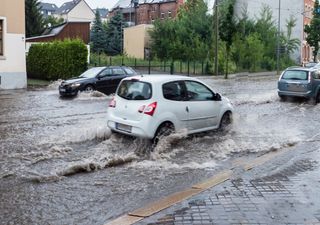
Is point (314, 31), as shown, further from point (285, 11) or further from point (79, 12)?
point (79, 12)

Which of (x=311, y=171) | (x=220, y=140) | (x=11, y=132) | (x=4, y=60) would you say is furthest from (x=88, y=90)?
(x=311, y=171)

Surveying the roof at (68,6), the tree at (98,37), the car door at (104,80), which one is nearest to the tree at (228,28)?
the tree at (98,37)

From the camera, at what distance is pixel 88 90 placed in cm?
2361

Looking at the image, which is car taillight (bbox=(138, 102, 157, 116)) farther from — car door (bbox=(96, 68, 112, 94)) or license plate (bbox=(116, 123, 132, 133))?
car door (bbox=(96, 68, 112, 94))

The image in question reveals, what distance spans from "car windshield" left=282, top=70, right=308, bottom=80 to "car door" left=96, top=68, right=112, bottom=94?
7973 millimetres

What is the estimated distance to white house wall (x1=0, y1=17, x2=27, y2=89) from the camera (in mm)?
27203

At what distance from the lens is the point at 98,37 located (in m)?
69.8

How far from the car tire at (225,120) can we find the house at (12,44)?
56.6ft

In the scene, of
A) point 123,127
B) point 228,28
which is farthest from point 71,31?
point 123,127

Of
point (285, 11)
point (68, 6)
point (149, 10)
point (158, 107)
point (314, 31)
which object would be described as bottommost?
point (158, 107)

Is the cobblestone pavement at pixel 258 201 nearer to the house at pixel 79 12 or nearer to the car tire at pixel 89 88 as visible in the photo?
the car tire at pixel 89 88

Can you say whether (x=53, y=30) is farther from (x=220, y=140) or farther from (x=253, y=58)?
(x=220, y=140)

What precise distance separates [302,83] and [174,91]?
11.9 meters

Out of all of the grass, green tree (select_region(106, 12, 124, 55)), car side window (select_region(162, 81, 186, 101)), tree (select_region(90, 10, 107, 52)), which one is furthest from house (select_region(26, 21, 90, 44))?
car side window (select_region(162, 81, 186, 101))
